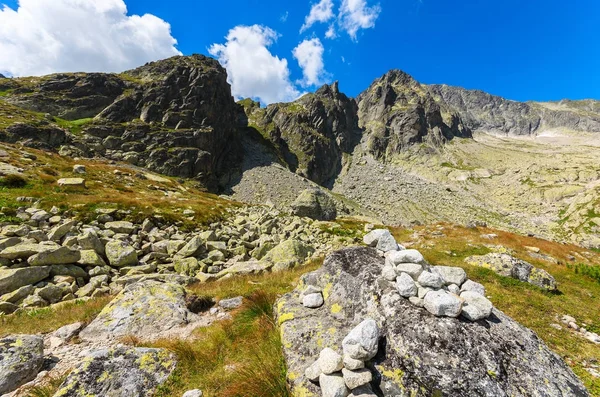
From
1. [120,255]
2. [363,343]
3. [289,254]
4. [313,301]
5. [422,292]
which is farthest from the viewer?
[289,254]

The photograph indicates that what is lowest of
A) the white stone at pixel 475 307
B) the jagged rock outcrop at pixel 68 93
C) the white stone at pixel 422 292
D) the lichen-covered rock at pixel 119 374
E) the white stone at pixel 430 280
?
the lichen-covered rock at pixel 119 374

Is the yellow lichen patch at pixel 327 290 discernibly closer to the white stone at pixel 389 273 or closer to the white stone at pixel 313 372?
the white stone at pixel 389 273

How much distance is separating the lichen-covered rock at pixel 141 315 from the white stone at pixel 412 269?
23.2 feet


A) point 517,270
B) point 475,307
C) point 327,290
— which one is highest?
→ point 475,307

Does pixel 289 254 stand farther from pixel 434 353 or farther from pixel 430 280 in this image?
pixel 434 353

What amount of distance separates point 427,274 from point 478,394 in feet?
6.78

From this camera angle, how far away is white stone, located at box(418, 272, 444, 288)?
17.4 feet

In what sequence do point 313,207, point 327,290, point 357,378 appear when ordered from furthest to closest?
point 313,207, point 327,290, point 357,378

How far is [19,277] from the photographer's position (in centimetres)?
1055

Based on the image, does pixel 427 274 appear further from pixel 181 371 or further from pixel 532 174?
pixel 532 174

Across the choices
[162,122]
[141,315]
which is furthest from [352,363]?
[162,122]

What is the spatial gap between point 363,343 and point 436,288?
82.9 inches

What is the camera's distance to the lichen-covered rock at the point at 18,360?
16.9ft

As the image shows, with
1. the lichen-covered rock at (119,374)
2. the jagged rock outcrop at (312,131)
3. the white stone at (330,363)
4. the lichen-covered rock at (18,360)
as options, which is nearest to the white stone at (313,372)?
the white stone at (330,363)
